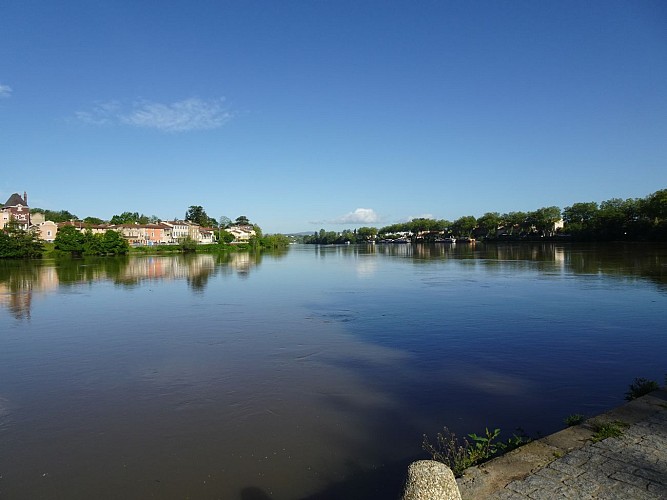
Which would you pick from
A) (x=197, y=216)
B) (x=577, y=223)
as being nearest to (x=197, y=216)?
(x=197, y=216)

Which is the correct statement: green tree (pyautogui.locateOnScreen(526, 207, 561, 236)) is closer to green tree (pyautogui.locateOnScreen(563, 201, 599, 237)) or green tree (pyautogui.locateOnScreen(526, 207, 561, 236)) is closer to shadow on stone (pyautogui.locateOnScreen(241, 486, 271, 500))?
green tree (pyautogui.locateOnScreen(563, 201, 599, 237))

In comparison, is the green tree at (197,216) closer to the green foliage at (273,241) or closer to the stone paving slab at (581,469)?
the green foliage at (273,241)

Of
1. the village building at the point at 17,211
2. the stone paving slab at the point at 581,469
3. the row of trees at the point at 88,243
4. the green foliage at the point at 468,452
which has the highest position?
the village building at the point at 17,211

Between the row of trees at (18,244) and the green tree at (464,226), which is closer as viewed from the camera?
the row of trees at (18,244)

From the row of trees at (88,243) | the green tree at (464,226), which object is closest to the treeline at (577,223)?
the green tree at (464,226)

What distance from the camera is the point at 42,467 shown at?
265 inches

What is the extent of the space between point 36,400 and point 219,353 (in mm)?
4632

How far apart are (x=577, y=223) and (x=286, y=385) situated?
122424mm

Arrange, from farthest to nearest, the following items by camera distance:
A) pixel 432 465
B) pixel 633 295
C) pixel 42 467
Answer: pixel 633 295
pixel 42 467
pixel 432 465

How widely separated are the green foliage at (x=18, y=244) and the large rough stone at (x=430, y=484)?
83.5m

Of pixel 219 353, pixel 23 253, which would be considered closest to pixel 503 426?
pixel 219 353

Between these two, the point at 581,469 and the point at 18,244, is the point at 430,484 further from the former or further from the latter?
the point at 18,244

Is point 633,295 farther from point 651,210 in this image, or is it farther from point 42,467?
point 651,210

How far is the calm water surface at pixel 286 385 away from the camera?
6.50 metres
